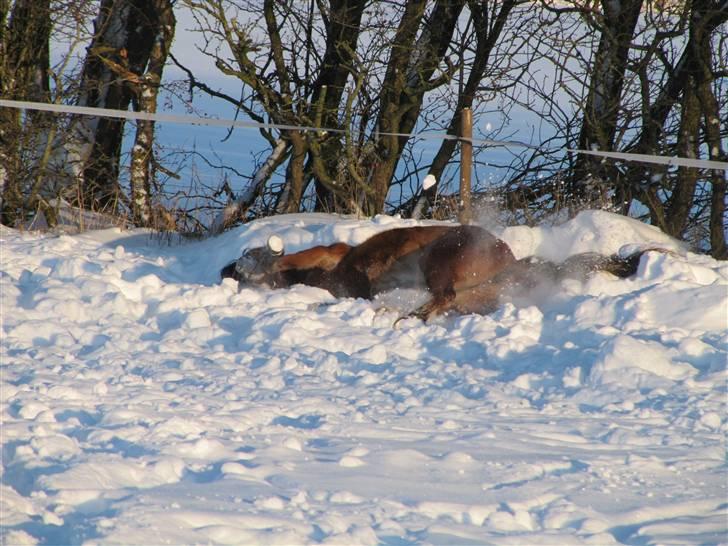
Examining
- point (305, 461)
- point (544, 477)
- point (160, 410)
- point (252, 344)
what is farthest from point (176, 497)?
point (252, 344)

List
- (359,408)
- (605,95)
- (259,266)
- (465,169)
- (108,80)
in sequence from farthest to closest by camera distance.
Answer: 1. (108,80)
2. (605,95)
3. (465,169)
4. (259,266)
5. (359,408)

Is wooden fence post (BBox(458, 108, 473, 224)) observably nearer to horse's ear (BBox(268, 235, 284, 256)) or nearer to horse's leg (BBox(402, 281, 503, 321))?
horse's leg (BBox(402, 281, 503, 321))

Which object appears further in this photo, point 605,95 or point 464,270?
point 605,95

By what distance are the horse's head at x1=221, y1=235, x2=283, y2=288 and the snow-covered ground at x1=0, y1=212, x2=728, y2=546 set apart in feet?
0.94

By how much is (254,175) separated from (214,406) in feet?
22.8

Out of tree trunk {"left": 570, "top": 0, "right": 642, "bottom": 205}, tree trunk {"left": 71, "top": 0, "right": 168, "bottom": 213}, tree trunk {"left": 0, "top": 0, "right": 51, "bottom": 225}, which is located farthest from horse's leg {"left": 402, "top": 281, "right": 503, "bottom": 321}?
tree trunk {"left": 0, "top": 0, "right": 51, "bottom": 225}

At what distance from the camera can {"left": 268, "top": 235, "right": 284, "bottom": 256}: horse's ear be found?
5.98m

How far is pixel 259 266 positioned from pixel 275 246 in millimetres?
186

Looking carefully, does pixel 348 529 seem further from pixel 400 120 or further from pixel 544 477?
pixel 400 120

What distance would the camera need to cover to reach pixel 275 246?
5988 mm

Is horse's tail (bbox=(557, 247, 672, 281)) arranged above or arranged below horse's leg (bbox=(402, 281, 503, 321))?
above

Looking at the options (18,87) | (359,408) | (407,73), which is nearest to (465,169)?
(407,73)

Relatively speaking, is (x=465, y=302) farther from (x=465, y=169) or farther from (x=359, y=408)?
(x=465, y=169)

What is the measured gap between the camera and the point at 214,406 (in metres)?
3.49
